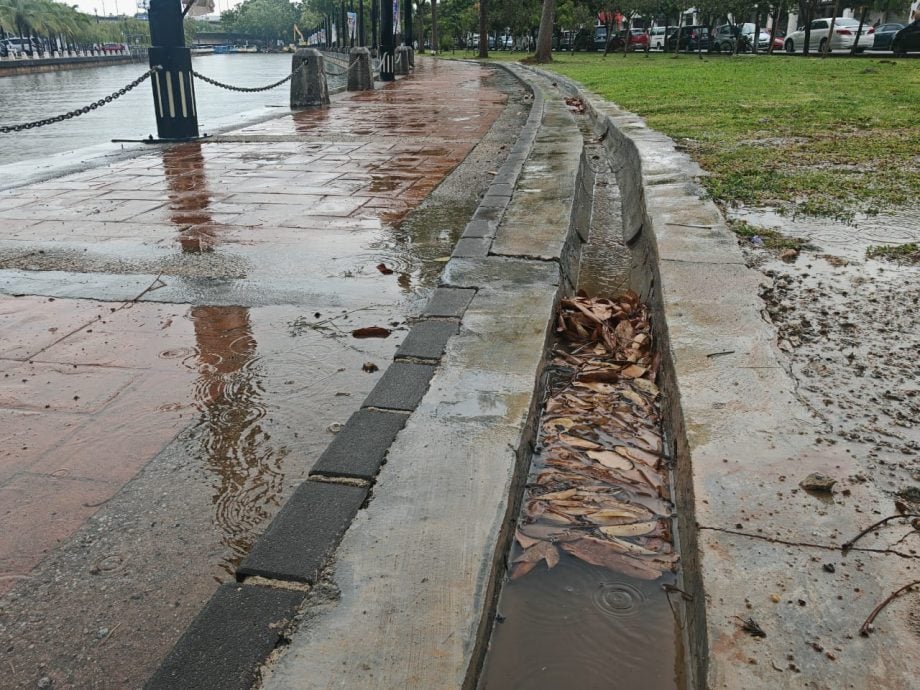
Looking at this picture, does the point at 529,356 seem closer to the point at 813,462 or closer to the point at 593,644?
the point at 813,462

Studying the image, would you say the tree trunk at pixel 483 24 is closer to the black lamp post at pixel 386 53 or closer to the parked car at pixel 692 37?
the parked car at pixel 692 37

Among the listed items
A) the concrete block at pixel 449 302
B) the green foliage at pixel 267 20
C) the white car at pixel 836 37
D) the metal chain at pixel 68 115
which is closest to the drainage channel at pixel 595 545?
the concrete block at pixel 449 302

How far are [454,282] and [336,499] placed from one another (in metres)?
1.92

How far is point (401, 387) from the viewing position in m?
2.75

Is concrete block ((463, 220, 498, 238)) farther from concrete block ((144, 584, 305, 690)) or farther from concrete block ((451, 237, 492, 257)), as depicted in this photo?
concrete block ((144, 584, 305, 690))

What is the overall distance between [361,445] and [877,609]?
1.38m

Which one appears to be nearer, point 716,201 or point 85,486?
point 85,486

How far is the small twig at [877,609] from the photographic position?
1.55 m

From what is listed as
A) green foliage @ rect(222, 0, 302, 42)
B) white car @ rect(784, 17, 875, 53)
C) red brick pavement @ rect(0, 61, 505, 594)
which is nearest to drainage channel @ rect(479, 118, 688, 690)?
red brick pavement @ rect(0, 61, 505, 594)

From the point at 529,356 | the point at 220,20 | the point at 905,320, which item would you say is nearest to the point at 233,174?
the point at 529,356

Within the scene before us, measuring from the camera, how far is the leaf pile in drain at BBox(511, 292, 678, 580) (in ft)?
7.06

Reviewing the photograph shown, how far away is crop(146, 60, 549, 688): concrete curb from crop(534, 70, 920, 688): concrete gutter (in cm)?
60

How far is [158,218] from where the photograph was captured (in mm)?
5617

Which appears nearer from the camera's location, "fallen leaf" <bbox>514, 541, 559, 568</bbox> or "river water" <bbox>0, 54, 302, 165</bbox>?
"fallen leaf" <bbox>514, 541, 559, 568</bbox>
